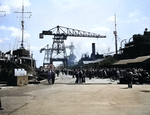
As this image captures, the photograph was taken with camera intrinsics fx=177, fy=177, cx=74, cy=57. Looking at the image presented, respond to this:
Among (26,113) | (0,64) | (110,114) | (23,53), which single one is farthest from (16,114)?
(23,53)

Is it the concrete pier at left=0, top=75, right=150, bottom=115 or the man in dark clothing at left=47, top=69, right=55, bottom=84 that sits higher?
the man in dark clothing at left=47, top=69, right=55, bottom=84

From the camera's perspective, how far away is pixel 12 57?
31656mm

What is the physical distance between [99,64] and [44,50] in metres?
79.7

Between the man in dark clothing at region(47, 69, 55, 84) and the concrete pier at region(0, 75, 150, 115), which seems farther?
the man in dark clothing at region(47, 69, 55, 84)

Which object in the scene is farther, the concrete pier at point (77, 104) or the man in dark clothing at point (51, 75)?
the man in dark clothing at point (51, 75)

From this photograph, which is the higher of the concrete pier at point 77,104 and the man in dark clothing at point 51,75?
the man in dark clothing at point 51,75

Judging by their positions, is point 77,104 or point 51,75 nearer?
point 77,104

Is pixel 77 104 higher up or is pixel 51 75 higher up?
pixel 51 75

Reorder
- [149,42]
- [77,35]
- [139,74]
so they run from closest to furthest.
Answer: [139,74] < [149,42] < [77,35]

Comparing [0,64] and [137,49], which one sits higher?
[137,49]

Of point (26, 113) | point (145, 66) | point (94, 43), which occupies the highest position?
point (94, 43)

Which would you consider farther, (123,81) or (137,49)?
(137,49)

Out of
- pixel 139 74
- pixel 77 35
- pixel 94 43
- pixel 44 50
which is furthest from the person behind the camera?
pixel 44 50

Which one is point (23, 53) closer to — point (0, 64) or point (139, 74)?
point (0, 64)
